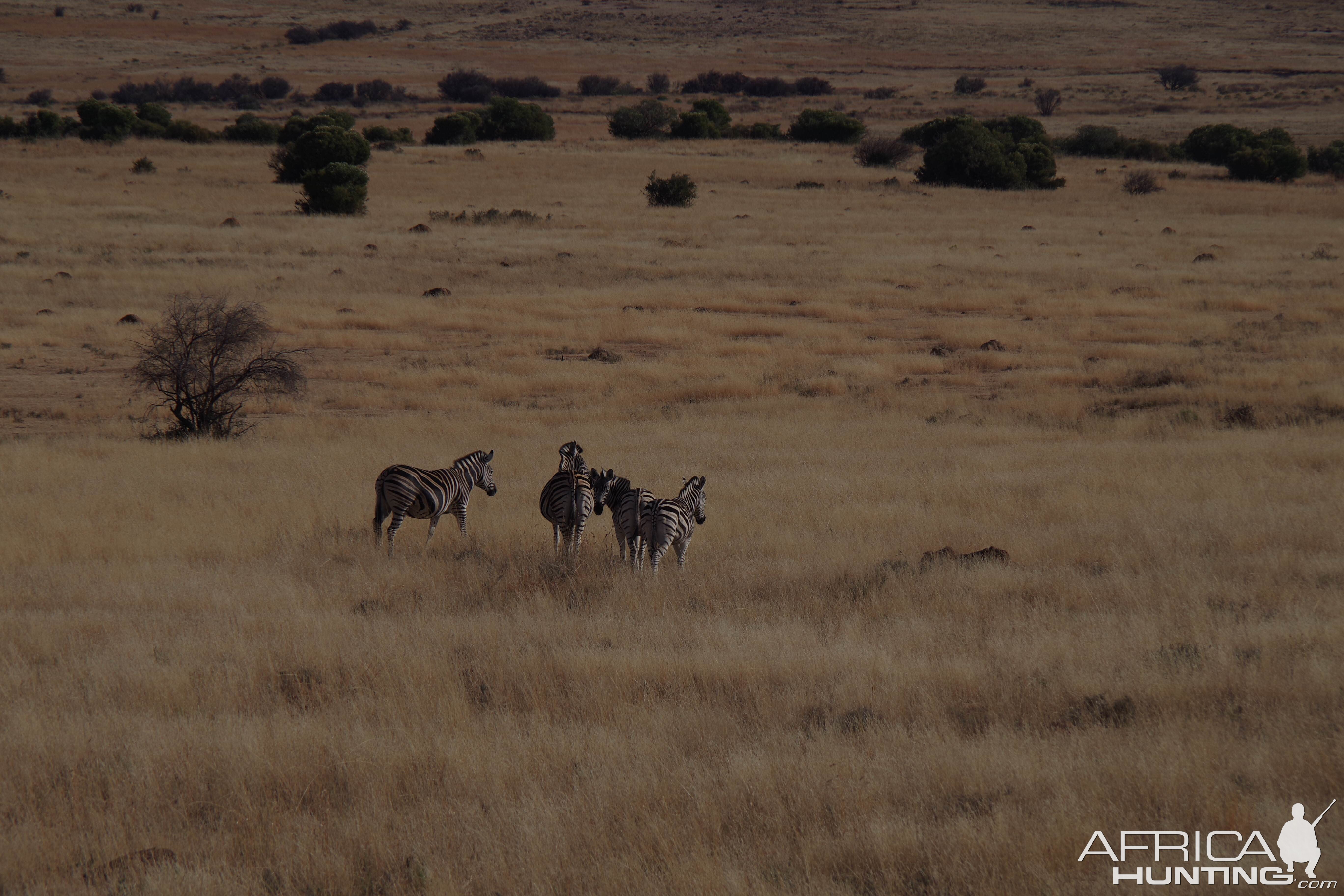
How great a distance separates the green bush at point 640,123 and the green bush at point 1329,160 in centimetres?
4220

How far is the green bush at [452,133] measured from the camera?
246 feet

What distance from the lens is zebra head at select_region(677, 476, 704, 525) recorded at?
10.3m

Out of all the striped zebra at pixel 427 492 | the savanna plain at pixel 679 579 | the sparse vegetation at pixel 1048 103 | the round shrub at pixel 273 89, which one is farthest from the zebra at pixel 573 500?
the round shrub at pixel 273 89

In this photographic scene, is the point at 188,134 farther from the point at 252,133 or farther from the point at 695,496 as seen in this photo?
the point at 695,496

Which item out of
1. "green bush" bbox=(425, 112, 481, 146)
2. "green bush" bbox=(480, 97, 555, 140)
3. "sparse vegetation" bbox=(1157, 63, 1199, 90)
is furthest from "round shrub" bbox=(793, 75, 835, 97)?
"green bush" bbox=(425, 112, 481, 146)

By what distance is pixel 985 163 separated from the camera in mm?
59562

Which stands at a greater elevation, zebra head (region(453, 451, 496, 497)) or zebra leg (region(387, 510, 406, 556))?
zebra head (region(453, 451, 496, 497))

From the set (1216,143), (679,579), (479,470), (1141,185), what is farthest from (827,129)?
(679,579)

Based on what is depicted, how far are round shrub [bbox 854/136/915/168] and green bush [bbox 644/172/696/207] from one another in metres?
20.5

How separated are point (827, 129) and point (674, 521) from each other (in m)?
75.1

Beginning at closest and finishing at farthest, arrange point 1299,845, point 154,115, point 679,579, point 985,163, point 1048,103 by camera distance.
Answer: point 1299,845, point 679,579, point 985,163, point 154,115, point 1048,103

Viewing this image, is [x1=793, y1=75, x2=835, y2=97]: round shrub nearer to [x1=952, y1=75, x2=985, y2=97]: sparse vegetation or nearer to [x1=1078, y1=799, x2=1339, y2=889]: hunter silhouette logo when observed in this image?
[x1=952, y1=75, x2=985, y2=97]: sparse vegetation

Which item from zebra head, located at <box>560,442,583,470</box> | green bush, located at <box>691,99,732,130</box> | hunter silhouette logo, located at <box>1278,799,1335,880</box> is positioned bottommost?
hunter silhouette logo, located at <box>1278,799,1335,880</box>

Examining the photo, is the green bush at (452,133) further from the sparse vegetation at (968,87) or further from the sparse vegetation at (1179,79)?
the sparse vegetation at (1179,79)
